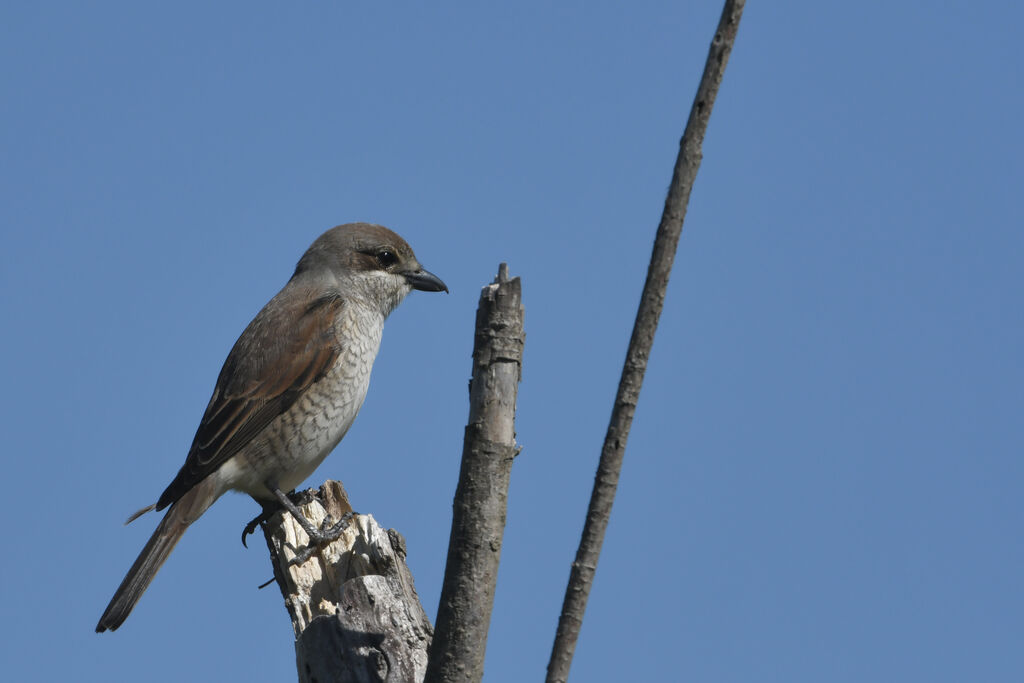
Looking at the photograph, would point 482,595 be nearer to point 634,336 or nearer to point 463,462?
point 463,462

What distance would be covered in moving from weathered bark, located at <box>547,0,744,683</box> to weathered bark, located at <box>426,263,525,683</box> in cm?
69

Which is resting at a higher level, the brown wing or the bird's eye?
the bird's eye

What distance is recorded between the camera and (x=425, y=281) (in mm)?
6969

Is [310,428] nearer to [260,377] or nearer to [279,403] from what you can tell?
[279,403]

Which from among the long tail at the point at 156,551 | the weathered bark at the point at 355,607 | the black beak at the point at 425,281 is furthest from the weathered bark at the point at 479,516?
the black beak at the point at 425,281

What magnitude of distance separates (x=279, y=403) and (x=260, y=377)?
210 mm

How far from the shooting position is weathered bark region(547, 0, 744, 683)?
1925mm

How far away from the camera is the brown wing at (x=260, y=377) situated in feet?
18.9

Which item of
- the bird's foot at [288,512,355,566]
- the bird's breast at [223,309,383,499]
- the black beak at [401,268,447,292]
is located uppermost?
the black beak at [401,268,447,292]

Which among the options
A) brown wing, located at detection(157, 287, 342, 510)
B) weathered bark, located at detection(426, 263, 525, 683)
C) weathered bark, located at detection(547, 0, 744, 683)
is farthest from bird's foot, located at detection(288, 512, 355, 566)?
weathered bark, located at detection(547, 0, 744, 683)

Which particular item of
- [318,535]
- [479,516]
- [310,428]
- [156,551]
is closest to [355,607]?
[318,535]

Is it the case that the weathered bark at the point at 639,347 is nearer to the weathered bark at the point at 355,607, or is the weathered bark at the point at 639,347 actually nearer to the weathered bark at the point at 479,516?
the weathered bark at the point at 479,516

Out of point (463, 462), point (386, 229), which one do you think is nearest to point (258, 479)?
point (386, 229)

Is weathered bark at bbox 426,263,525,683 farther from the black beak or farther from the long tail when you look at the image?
the black beak
